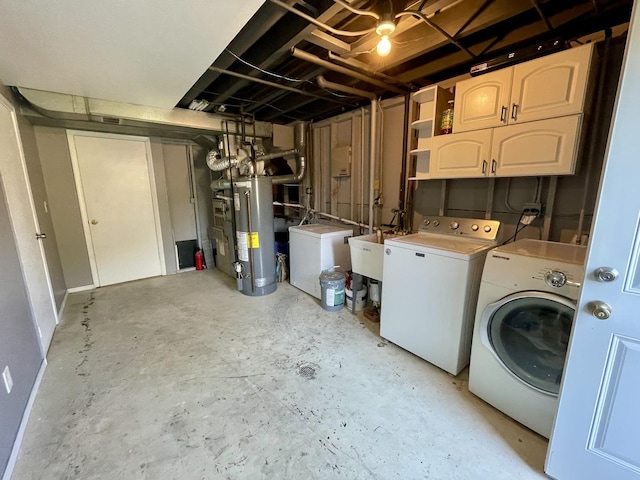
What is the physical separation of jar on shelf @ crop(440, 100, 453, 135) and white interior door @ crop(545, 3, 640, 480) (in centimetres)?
126

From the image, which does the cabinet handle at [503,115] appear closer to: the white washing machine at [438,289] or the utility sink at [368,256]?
the white washing machine at [438,289]

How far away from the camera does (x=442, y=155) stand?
218 centimetres

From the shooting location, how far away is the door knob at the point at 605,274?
1.01 meters

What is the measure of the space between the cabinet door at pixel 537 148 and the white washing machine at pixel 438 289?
0.46m

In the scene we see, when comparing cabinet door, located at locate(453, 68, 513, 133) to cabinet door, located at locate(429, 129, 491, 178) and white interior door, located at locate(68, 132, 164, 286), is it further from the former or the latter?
white interior door, located at locate(68, 132, 164, 286)

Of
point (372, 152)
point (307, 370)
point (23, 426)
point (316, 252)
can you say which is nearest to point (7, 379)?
point (23, 426)

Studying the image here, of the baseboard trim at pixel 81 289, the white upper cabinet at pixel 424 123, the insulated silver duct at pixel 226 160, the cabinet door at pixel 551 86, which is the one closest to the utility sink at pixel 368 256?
the white upper cabinet at pixel 424 123

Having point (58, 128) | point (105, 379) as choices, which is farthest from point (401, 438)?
point (58, 128)

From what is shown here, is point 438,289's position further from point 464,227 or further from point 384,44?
point 384,44

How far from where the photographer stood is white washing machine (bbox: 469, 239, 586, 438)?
53.1 inches

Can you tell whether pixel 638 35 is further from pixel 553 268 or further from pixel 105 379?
pixel 105 379

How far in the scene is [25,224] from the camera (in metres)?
2.28

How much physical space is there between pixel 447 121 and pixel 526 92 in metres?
0.55

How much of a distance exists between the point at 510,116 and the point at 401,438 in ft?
6.76
